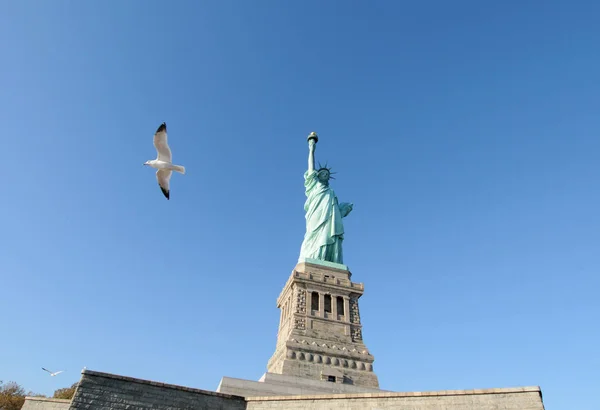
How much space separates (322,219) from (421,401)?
70.9 feet

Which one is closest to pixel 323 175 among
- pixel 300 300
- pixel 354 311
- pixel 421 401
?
pixel 300 300

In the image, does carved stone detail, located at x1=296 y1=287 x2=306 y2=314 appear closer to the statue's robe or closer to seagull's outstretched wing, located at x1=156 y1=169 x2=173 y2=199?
the statue's robe

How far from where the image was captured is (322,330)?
29812 mm

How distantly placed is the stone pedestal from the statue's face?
870 centimetres

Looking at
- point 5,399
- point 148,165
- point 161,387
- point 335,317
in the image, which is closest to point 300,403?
point 161,387

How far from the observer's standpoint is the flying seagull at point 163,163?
47.8 feet

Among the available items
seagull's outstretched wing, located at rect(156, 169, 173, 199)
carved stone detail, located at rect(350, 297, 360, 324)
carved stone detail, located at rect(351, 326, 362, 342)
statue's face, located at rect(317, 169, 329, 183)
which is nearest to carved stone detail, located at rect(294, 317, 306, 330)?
carved stone detail, located at rect(351, 326, 362, 342)

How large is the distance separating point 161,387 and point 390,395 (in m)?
8.95

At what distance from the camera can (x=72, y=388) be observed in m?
42.4

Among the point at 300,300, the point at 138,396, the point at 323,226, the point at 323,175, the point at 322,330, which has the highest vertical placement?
the point at 323,175

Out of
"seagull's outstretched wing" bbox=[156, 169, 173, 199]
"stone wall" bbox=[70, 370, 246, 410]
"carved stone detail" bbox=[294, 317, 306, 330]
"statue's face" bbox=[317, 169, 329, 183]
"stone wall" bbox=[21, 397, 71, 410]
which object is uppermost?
"statue's face" bbox=[317, 169, 329, 183]

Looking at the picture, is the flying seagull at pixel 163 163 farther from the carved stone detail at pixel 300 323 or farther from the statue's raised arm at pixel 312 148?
the statue's raised arm at pixel 312 148

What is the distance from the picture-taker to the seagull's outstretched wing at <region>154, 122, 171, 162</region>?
14.6 m

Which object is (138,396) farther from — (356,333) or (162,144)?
(356,333)
